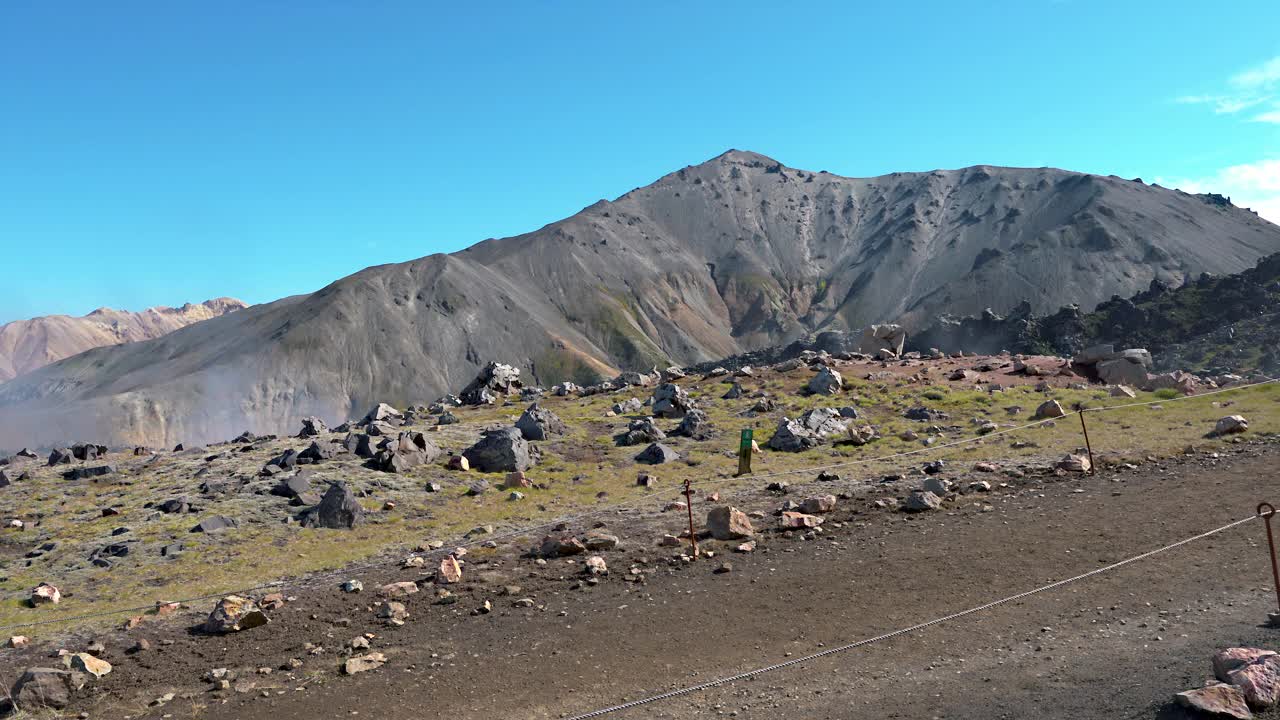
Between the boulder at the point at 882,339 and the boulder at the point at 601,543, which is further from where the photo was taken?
the boulder at the point at 882,339

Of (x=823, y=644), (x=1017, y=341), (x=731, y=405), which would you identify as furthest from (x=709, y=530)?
(x=1017, y=341)

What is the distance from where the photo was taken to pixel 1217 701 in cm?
826

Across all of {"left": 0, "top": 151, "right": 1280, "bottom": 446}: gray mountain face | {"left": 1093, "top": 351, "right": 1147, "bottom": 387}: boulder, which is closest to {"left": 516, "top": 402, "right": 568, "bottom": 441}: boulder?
{"left": 1093, "top": 351, "right": 1147, "bottom": 387}: boulder

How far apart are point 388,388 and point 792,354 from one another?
71180 mm

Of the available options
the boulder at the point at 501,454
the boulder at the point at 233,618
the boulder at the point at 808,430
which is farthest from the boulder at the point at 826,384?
the boulder at the point at 233,618

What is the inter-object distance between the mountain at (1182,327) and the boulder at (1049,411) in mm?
→ 37859

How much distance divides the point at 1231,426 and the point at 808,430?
40.6 ft

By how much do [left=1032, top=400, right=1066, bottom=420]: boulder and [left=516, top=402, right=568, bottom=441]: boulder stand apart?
55.7ft

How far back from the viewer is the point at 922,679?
1041 cm

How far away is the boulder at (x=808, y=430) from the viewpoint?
92.6 ft

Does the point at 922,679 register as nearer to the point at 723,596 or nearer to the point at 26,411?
the point at 723,596

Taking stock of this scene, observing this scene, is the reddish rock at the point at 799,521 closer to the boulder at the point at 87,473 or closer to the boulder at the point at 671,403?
the boulder at the point at 671,403

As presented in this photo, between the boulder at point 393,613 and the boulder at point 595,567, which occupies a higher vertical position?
the boulder at point 595,567

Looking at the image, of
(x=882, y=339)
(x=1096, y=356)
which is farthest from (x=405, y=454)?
(x=882, y=339)
